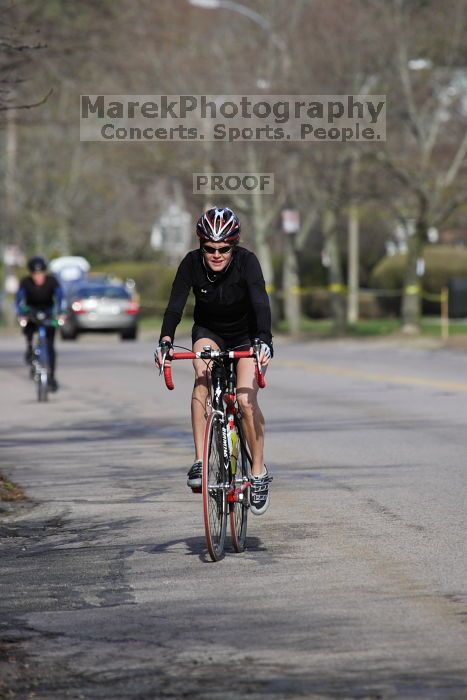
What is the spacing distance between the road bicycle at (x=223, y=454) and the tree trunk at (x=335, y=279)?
30808mm

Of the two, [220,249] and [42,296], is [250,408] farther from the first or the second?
[42,296]

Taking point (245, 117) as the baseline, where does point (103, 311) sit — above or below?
below

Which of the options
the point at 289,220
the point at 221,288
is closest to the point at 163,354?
the point at 221,288

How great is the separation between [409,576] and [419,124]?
1160 inches

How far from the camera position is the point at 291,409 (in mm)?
18688

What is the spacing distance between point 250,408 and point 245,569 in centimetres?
98

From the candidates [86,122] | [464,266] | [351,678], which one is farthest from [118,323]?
[351,678]

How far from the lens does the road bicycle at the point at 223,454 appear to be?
27.5 ft

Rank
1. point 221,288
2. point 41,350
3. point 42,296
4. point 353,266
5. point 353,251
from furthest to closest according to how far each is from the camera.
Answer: point 353,266, point 353,251, point 41,350, point 42,296, point 221,288

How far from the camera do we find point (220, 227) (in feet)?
28.0

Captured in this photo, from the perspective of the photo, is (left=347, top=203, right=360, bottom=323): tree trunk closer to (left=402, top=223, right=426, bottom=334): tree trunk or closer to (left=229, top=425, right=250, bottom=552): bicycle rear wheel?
(left=402, top=223, right=426, bottom=334): tree trunk

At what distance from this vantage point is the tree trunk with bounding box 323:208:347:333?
39.9 meters

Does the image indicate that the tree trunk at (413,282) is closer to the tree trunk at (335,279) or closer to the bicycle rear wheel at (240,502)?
the tree trunk at (335,279)

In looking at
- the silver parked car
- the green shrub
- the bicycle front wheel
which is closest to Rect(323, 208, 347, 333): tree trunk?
the silver parked car
